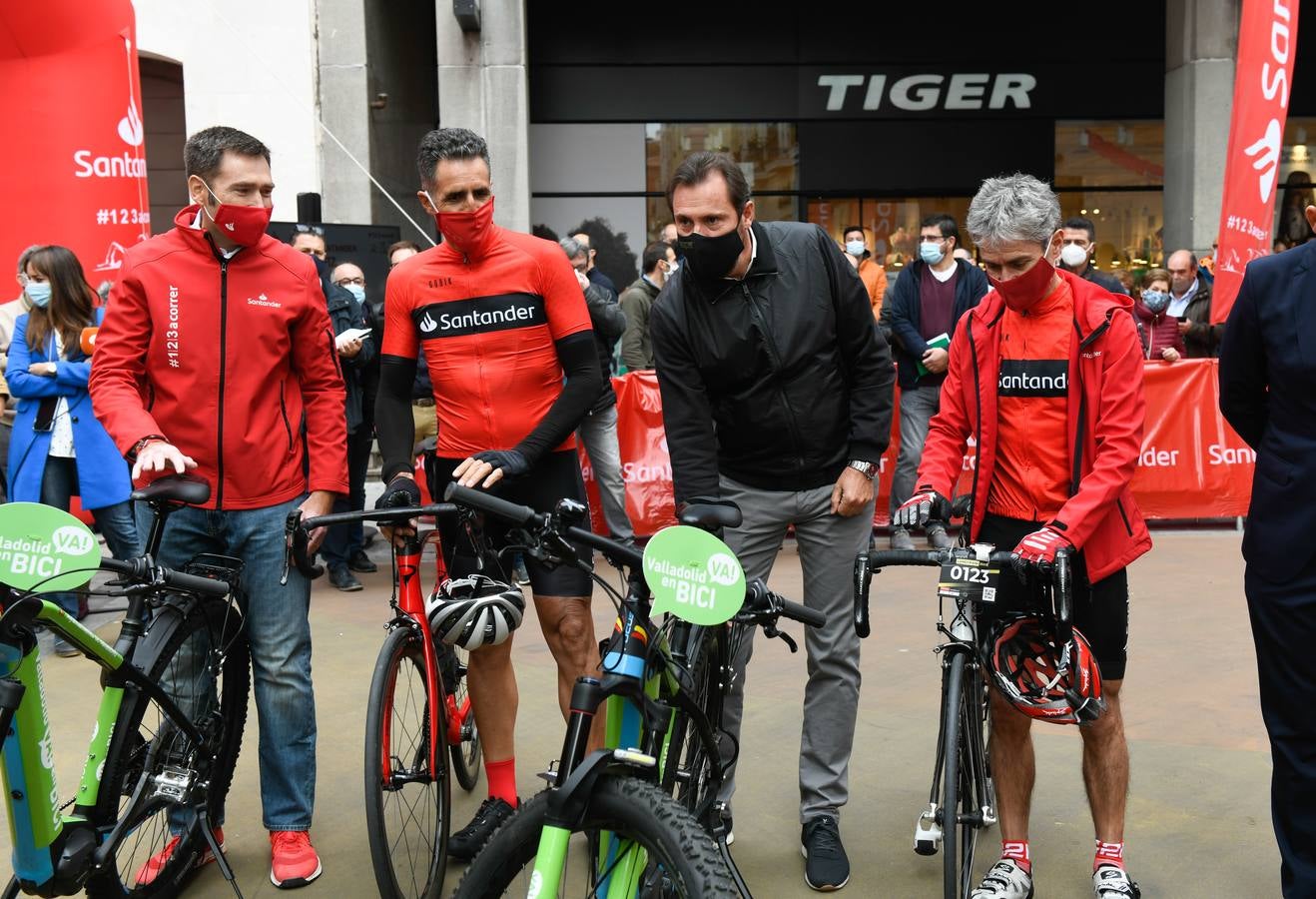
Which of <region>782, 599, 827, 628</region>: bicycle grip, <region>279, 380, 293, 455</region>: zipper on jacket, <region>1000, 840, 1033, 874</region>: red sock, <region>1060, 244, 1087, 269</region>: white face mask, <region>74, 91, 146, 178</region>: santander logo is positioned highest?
<region>74, 91, 146, 178</region>: santander logo

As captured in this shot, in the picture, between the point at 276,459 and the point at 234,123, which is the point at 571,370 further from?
the point at 234,123

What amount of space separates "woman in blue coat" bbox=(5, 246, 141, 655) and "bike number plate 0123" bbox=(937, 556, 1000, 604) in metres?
4.87

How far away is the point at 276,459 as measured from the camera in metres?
4.03

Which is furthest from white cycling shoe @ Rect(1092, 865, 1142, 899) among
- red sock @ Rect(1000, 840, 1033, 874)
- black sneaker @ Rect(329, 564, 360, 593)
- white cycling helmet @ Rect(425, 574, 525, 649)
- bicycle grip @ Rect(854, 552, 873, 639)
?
black sneaker @ Rect(329, 564, 360, 593)

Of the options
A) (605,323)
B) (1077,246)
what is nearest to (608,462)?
(605,323)

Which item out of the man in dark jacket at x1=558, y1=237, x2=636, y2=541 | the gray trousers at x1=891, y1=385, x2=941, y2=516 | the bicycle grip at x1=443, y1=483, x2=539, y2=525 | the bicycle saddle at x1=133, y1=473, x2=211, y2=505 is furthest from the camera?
the gray trousers at x1=891, y1=385, x2=941, y2=516

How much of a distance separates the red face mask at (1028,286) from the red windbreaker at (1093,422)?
0.32 feet

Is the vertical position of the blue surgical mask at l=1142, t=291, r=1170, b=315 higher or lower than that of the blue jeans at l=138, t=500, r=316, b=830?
higher

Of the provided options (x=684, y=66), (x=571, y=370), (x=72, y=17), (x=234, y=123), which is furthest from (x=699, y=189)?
(x=684, y=66)

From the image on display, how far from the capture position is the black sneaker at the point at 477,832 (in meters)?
4.09

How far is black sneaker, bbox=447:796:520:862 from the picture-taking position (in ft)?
13.4

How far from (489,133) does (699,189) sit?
10.9m

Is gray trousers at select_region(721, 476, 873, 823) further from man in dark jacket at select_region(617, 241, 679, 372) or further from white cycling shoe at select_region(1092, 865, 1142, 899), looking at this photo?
man in dark jacket at select_region(617, 241, 679, 372)

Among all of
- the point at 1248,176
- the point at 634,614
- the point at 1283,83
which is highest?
the point at 1283,83
